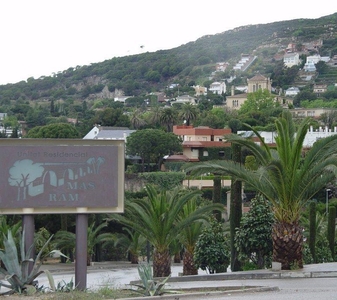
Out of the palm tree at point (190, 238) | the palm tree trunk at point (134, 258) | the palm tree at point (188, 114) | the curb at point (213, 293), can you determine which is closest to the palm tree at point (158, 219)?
the palm tree at point (190, 238)

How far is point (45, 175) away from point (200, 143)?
249ft

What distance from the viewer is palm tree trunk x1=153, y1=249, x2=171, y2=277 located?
26234mm

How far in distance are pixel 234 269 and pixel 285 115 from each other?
25.8 ft

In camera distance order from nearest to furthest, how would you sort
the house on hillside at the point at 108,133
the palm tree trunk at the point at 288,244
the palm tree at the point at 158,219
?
the palm tree trunk at the point at 288,244
the palm tree at the point at 158,219
the house on hillside at the point at 108,133

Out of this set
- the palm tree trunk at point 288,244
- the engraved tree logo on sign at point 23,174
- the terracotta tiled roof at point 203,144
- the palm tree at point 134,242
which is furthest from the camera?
the terracotta tiled roof at point 203,144

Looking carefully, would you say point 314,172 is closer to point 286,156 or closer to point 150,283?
point 286,156

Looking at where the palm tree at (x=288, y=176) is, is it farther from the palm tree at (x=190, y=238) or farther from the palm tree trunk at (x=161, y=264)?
the palm tree at (x=190, y=238)

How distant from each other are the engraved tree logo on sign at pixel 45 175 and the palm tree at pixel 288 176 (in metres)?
4.95

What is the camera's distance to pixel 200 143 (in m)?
92.8

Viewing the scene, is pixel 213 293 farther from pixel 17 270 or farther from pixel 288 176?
pixel 288 176

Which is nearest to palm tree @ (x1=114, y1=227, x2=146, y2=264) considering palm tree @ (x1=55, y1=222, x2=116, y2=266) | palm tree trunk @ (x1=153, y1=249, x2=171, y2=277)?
palm tree @ (x1=55, y1=222, x2=116, y2=266)

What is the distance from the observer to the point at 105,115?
4926 inches

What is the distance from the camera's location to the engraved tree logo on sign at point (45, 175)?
1706 centimetres

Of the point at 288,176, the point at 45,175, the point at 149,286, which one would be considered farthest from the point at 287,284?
the point at 45,175
